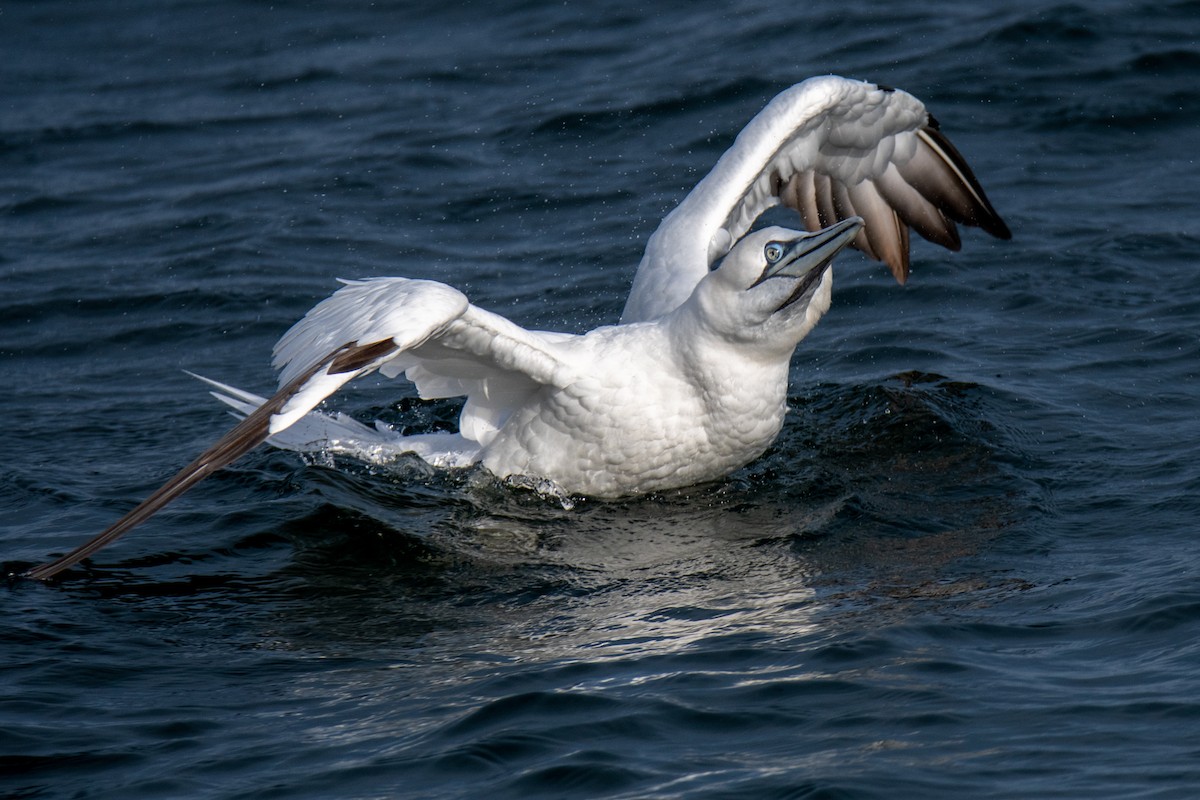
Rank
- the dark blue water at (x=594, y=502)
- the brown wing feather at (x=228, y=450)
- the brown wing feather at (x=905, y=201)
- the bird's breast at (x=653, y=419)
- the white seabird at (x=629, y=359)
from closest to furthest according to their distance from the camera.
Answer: the dark blue water at (x=594, y=502)
the brown wing feather at (x=228, y=450)
the white seabird at (x=629, y=359)
the bird's breast at (x=653, y=419)
the brown wing feather at (x=905, y=201)

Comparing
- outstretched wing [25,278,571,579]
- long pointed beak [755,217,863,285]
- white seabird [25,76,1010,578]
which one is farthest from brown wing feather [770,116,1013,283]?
outstretched wing [25,278,571,579]

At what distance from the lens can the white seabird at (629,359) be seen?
21.0 feet

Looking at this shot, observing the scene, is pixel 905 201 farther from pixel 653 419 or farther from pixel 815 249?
pixel 653 419

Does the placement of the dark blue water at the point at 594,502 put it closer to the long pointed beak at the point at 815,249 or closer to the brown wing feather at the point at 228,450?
the brown wing feather at the point at 228,450

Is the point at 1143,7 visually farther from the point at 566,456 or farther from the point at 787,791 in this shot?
the point at 787,791

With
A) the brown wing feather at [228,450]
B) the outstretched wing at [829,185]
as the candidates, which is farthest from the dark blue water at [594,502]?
Answer: the outstretched wing at [829,185]

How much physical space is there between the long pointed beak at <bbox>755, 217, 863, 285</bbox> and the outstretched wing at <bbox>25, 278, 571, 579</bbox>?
103 centimetres

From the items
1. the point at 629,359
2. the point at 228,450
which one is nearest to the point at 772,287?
the point at 629,359

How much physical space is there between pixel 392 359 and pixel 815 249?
1.80 metres

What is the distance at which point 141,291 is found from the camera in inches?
439

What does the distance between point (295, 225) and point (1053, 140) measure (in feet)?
18.0

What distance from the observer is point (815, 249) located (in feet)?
22.5

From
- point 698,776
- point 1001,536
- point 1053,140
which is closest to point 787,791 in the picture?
point 698,776

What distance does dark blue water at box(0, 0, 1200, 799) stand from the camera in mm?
5164
